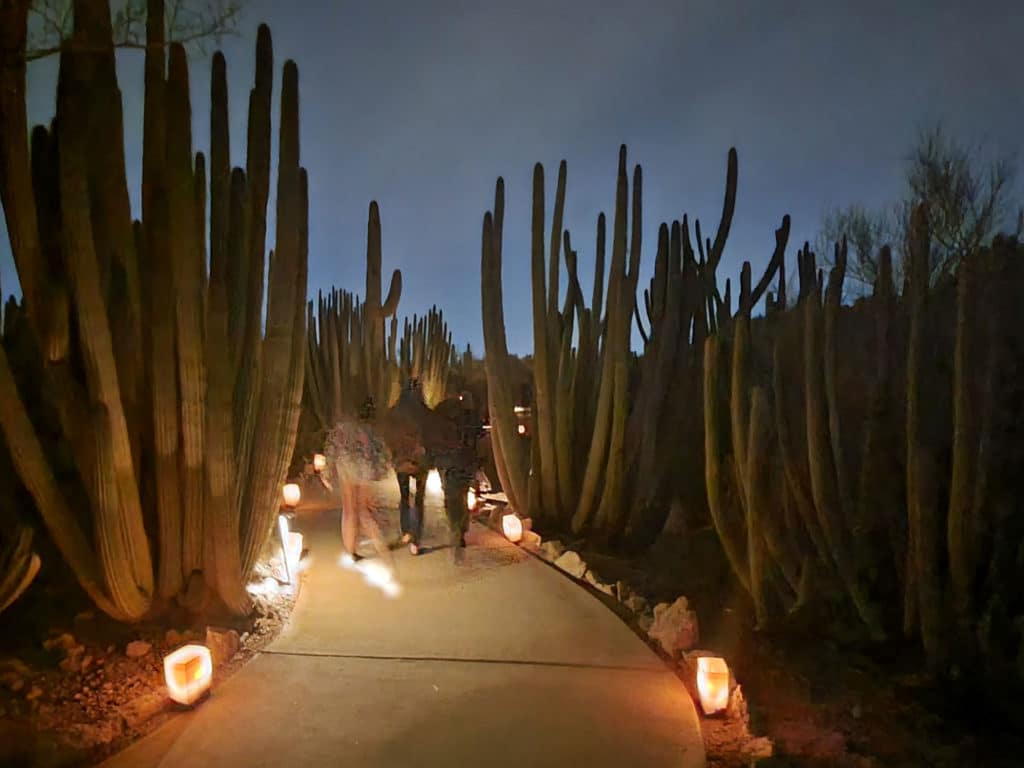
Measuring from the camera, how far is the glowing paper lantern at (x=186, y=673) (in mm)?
3727

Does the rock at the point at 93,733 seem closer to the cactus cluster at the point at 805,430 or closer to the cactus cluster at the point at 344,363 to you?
the cactus cluster at the point at 805,430

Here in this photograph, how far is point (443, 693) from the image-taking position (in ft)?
13.0

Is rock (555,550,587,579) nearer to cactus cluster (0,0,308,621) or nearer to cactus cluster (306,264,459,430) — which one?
cactus cluster (0,0,308,621)

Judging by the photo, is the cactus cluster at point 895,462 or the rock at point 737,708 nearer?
the rock at point 737,708

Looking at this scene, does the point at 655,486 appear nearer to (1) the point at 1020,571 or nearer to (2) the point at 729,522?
(2) the point at 729,522

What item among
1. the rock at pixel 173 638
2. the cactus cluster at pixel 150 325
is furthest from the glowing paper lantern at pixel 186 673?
the cactus cluster at pixel 150 325

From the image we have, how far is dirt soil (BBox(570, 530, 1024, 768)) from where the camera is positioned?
11.2ft

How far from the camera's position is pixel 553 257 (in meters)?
8.55

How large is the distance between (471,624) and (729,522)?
226cm

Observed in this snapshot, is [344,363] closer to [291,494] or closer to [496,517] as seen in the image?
[291,494]

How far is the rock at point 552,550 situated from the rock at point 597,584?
667 mm

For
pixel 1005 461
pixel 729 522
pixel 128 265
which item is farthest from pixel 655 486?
pixel 128 265

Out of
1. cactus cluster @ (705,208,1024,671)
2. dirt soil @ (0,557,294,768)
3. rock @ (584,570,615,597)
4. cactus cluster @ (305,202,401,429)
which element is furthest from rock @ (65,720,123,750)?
cactus cluster @ (305,202,401,429)

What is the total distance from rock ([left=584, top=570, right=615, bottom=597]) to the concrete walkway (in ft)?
0.96
